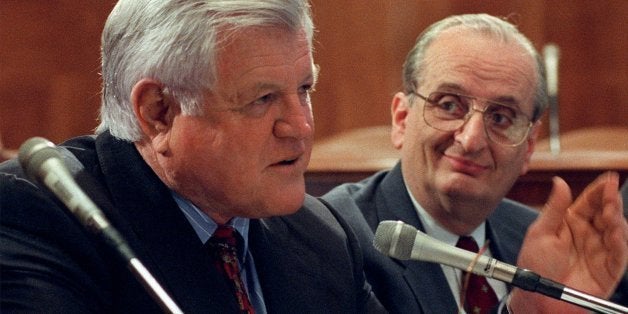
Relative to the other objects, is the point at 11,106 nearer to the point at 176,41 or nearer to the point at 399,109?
the point at 399,109

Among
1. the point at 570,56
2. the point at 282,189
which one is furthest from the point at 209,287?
the point at 570,56

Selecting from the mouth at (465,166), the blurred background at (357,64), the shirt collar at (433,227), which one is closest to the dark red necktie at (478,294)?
the shirt collar at (433,227)

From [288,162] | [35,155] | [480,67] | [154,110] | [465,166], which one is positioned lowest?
[465,166]

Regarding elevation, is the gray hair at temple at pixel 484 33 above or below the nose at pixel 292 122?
below

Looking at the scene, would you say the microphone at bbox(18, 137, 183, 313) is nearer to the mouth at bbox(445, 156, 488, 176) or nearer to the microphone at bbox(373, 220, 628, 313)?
the microphone at bbox(373, 220, 628, 313)

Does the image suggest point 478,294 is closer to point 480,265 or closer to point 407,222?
point 407,222

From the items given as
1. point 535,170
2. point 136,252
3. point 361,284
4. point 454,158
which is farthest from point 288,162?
point 535,170

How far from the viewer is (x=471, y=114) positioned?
2990mm

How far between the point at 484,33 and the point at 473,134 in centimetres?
34

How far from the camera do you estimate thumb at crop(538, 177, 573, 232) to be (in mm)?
2158

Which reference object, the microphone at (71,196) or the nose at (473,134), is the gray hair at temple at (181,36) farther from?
the nose at (473,134)

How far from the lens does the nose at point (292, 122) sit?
2014mm

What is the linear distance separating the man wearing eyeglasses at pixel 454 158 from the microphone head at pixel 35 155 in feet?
4.12

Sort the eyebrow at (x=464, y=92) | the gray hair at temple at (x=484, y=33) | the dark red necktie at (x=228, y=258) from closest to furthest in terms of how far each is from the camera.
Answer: the dark red necktie at (x=228, y=258) → the eyebrow at (x=464, y=92) → the gray hair at temple at (x=484, y=33)
